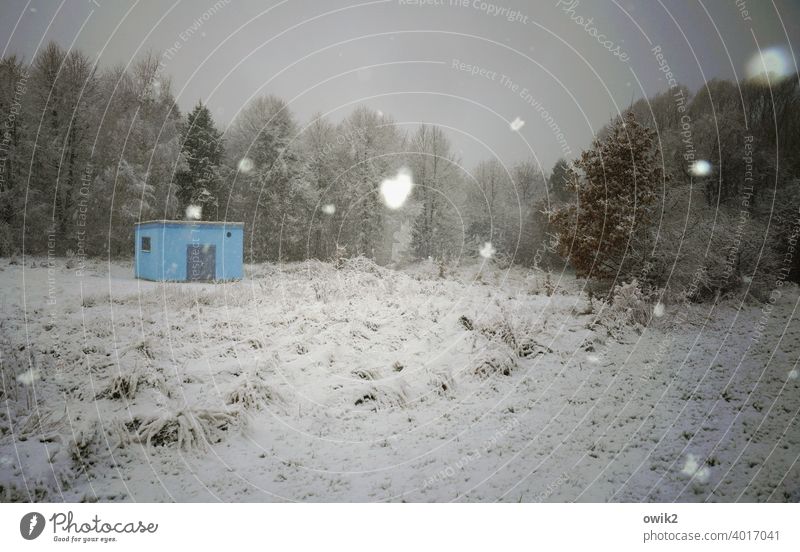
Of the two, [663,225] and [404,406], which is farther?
[663,225]

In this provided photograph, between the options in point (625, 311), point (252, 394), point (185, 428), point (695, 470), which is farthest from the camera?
point (625, 311)

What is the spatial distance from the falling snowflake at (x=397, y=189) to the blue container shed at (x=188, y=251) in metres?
10.2

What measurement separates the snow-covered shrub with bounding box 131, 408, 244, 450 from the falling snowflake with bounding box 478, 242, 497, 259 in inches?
1002

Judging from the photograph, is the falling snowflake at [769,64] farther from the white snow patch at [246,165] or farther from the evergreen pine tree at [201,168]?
the white snow patch at [246,165]

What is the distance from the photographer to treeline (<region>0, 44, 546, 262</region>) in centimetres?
1562

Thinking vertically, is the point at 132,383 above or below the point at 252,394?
above

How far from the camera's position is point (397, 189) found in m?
25.8

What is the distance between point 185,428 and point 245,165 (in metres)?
24.8

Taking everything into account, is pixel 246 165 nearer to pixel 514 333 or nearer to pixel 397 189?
pixel 397 189

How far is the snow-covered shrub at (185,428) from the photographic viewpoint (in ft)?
15.4

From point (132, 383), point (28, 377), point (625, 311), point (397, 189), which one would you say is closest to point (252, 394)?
point (132, 383)

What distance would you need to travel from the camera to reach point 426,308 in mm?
10758

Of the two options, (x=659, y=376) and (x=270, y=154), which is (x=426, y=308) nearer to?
(x=659, y=376)
